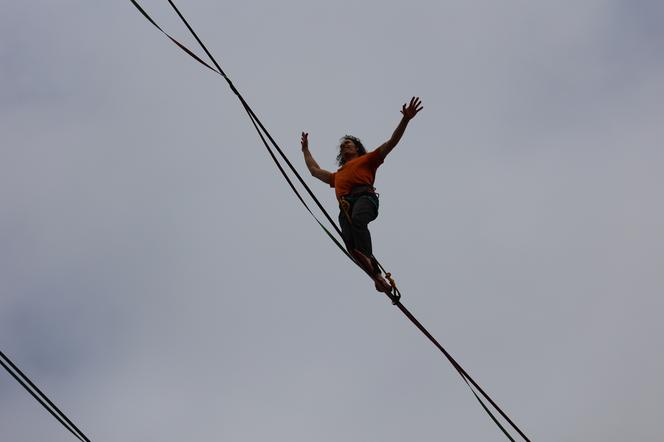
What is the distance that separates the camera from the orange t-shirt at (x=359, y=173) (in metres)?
9.25

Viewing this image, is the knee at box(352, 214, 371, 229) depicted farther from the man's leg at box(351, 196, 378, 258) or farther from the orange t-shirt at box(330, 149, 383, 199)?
the orange t-shirt at box(330, 149, 383, 199)

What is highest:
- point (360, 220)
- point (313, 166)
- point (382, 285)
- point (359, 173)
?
point (313, 166)

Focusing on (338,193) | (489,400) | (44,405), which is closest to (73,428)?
(44,405)

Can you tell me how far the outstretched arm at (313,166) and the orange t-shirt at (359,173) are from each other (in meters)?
0.38

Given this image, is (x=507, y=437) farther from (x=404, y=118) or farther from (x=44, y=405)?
(x=44, y=405)

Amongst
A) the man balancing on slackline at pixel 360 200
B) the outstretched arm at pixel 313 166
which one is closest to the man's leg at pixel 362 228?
the man balancing on slackline at pixel 360 200

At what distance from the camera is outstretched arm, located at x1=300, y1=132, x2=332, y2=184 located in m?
9.77

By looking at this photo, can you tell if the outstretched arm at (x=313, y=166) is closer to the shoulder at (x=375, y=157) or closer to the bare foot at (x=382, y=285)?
the shoulder at (x=375, y=157)

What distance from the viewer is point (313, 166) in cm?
1005

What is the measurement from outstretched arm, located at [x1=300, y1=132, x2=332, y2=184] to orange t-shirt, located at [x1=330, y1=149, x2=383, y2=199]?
38cm

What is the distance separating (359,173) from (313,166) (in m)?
0.92

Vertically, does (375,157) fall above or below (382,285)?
above

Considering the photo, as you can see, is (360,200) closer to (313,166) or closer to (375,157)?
(375,157)

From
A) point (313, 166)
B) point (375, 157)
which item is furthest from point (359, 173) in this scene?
point (313, 166)
